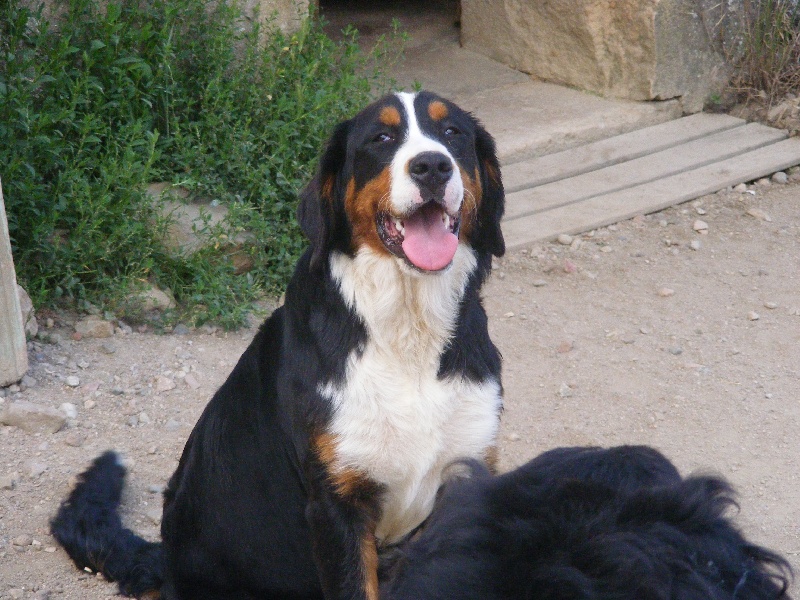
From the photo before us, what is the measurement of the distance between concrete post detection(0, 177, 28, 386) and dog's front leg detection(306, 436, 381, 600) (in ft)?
5.20

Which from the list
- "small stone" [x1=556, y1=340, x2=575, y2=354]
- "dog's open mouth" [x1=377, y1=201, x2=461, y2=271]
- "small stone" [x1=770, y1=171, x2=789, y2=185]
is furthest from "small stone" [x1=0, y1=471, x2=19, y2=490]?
"small stone" [x1=770, y1=171, x2=789, y2=185]

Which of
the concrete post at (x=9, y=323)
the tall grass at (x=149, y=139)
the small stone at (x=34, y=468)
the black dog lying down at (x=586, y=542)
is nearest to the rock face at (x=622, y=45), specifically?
the tall grass at (x=149, y=139)

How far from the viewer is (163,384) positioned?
3.98m

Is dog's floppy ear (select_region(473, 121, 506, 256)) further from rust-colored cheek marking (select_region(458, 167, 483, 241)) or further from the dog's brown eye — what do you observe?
the dog's brown eye

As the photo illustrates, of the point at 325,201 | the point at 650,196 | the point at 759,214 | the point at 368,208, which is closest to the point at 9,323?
the point at 325,201

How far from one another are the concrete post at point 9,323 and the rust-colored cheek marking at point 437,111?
1.62m

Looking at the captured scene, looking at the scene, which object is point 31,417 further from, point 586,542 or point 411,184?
point 586,542

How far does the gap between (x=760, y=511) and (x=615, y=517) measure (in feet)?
7.57

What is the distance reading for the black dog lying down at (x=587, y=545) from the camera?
1374 millimetres

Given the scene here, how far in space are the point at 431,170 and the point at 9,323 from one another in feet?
5.96

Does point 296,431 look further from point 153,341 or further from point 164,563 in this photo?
point 153,341

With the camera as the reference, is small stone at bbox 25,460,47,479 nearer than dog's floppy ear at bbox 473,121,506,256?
No

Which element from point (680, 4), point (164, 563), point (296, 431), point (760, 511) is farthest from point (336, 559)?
point (680, 4)

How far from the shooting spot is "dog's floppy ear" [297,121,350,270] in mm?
2771
